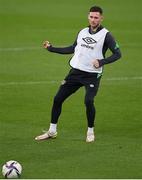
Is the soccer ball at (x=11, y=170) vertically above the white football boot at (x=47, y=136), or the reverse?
the white football boot at (x=47, y=136)

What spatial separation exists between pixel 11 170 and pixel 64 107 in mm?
5543

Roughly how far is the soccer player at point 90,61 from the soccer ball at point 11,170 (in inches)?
94.0

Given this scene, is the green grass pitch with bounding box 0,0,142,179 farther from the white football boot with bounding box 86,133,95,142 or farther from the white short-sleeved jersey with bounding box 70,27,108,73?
the white short-sleeved jersey with bounding box 70,27,108,73

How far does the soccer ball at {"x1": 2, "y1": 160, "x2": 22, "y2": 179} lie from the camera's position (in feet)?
35.0

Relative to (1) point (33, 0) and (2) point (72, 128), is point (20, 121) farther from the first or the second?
(1) point (33, 0)

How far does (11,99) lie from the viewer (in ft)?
54.3

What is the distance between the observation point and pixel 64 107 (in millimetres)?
16078

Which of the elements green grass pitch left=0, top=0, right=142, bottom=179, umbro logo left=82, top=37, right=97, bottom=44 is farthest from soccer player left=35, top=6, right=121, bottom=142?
green grass pitch left=0, top=0, right=142, bottom=179

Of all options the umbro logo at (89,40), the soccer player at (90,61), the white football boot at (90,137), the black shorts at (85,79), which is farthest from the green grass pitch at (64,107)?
the umbro logo at (89,40)

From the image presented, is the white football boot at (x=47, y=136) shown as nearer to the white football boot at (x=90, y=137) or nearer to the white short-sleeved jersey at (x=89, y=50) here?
the white football boot at (x=90, y=137)

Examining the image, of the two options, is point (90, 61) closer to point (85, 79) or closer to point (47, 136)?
point (85, 79)

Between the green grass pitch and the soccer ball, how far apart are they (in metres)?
0.17

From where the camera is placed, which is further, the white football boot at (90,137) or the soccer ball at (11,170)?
the white football boot at (90,137)

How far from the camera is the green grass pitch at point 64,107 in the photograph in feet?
38.2
